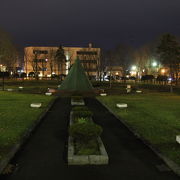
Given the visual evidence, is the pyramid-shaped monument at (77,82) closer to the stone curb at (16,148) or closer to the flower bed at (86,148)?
the stone curb at (16,148)

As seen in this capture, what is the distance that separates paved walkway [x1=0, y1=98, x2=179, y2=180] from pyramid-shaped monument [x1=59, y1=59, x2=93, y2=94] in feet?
57.8

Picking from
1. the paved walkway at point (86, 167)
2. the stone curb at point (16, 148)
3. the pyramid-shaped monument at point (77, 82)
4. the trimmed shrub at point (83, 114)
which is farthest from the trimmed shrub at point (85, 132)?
the pyramid-shaped monument at point (77, 82)

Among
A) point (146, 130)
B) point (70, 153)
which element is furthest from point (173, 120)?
point (70, 153)

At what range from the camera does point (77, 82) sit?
30.4m

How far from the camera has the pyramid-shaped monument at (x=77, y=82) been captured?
99.2 ft

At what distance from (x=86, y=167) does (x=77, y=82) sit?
22.9 m

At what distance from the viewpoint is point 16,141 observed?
10.5 meters

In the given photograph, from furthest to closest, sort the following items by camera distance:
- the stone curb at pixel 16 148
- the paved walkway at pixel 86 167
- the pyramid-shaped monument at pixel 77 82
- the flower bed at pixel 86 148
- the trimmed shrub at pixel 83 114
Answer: the pyramid-shaped monument at pixel 77 82
the trimmed shrub at pixel 83 114
the flower bed at pixel 86 148
the stone curb at pixel 16 148
the paved walkway at pixel 86 167

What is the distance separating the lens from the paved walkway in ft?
23.6

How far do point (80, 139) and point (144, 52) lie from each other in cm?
7406

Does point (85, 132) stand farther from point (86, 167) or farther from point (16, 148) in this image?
point (16, 148)

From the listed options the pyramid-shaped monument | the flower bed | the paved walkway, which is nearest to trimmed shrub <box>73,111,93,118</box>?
the paved walkway

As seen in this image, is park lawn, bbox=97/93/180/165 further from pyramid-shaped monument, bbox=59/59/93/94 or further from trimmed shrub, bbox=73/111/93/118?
pyramid-shaped monument, bbox=59/59/93/94

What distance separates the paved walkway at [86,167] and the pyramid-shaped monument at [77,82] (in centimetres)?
1761
